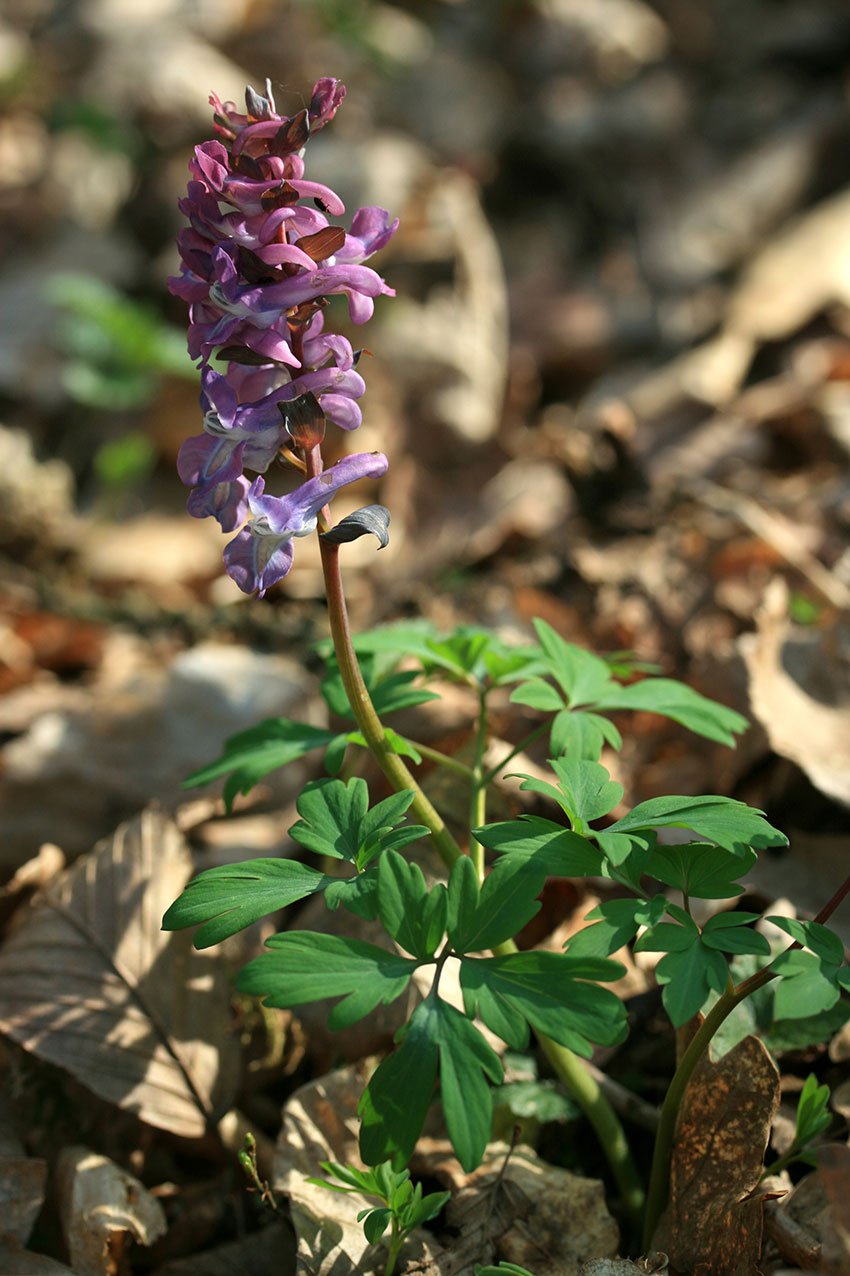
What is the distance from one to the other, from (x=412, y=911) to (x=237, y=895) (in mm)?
275

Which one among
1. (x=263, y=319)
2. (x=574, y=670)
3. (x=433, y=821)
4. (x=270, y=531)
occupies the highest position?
(x=263, y=319)

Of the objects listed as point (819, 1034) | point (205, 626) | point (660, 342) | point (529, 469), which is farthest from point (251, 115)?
point (660, 342)

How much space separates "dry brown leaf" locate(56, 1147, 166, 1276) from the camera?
1791 millimetres

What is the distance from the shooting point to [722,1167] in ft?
5.43

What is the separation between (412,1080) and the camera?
1357 mm

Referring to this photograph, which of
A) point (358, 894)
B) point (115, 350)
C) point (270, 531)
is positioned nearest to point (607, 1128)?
point (358, 894)

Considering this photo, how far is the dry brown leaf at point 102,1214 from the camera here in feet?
5.88

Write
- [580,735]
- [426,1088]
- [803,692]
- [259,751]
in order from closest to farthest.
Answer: [426,1088], [580,735], [259,751], [803,692]

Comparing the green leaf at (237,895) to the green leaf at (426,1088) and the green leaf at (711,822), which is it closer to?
the green leaf at (426,1088)

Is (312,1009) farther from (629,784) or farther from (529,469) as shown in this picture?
(529,469)

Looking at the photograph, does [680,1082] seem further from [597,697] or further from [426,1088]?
[597,697]

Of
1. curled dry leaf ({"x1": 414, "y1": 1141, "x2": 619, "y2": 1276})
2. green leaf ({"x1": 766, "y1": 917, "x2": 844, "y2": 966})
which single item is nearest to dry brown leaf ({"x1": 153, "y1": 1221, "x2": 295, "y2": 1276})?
curled dry leaf ({"x1": 414, "y1": 1141, "x2": 619, "y2": 1276})

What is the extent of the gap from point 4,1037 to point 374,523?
58.3 inches

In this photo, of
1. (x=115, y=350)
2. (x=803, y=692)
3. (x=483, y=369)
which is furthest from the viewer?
(x=483, y=369)
